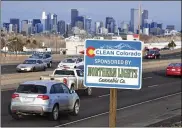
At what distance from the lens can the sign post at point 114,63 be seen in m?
6.89

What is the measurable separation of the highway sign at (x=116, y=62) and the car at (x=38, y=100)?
29.7 feet

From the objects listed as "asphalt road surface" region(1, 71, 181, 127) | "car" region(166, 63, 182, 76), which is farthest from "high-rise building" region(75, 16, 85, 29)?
"asphalt road surface" region(1, 71, 181, 127)

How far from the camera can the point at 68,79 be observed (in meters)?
25.5

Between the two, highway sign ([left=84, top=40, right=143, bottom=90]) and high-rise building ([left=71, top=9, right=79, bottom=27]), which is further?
high-rise building ([left=71, top=9, right=79, bottom=27])

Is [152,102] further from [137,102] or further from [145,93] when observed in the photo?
[145,93]

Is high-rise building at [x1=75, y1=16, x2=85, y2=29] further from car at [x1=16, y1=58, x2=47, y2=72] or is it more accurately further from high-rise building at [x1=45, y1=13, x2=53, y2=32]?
car at [x1=16, y1=58, x2=47, y2=72]

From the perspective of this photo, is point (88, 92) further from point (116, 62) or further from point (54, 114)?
point (116, 62)

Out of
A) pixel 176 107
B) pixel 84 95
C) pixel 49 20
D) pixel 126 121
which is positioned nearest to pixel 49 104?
pixel 126 121

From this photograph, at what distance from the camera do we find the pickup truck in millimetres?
25095

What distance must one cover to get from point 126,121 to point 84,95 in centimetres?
1066

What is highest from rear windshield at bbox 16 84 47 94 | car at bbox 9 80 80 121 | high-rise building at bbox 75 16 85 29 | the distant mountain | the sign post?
high-rise building at bbox 75 16 85 29

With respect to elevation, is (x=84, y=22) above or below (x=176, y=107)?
above

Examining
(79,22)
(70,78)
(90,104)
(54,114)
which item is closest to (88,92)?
(70,78)

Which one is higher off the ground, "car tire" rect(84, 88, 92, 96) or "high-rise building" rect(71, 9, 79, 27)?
"high-rise building" rect(71, 9, 79, 27)
